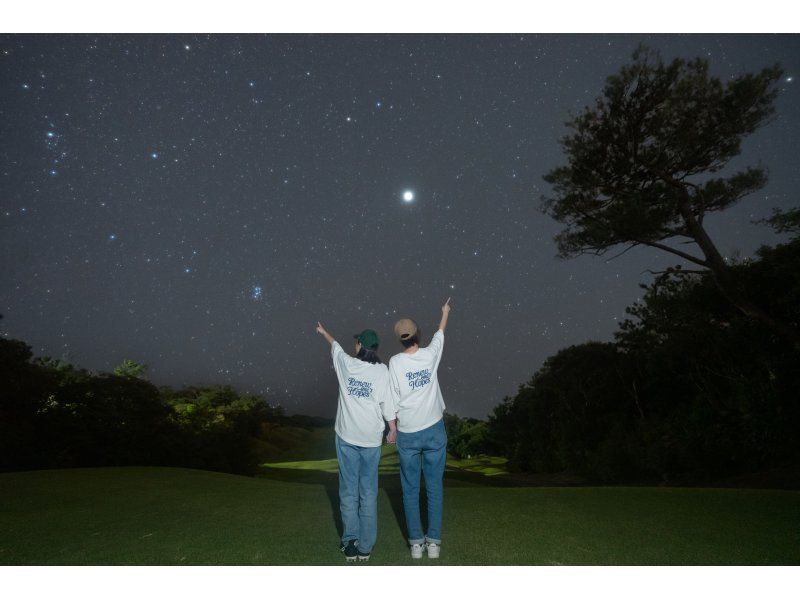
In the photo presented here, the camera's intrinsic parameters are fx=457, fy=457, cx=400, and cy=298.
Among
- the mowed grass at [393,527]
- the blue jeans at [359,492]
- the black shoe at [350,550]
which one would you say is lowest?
the mowed grass at [393,527]

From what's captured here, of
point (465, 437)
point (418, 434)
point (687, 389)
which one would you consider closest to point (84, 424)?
point (418, 434)

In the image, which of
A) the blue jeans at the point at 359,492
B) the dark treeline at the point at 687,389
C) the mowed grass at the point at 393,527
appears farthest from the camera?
the dark treeline at the point at 687,389

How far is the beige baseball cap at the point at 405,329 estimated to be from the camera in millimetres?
4555

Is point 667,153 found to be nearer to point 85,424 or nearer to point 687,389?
point 687,389

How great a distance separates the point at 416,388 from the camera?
4434 mm

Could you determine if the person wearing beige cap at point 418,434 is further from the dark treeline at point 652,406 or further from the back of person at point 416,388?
the dark treeline at point 652,406

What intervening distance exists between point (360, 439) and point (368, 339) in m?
0.96

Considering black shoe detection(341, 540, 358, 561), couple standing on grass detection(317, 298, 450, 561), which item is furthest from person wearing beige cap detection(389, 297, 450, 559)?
black shoe detection(341, 540, 358, 561)

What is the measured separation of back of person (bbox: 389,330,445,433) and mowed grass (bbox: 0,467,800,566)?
52.1 inches

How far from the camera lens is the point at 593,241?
52.2 ft

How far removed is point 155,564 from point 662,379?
870 inches

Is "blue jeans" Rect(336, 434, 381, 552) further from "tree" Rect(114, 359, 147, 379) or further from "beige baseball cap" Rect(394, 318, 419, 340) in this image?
"tree" Rect(114, 359, 147, 379)

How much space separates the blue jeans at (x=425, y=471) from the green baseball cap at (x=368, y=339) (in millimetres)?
910

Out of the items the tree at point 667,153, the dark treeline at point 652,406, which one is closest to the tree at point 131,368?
the dark treeline at point 652,406
